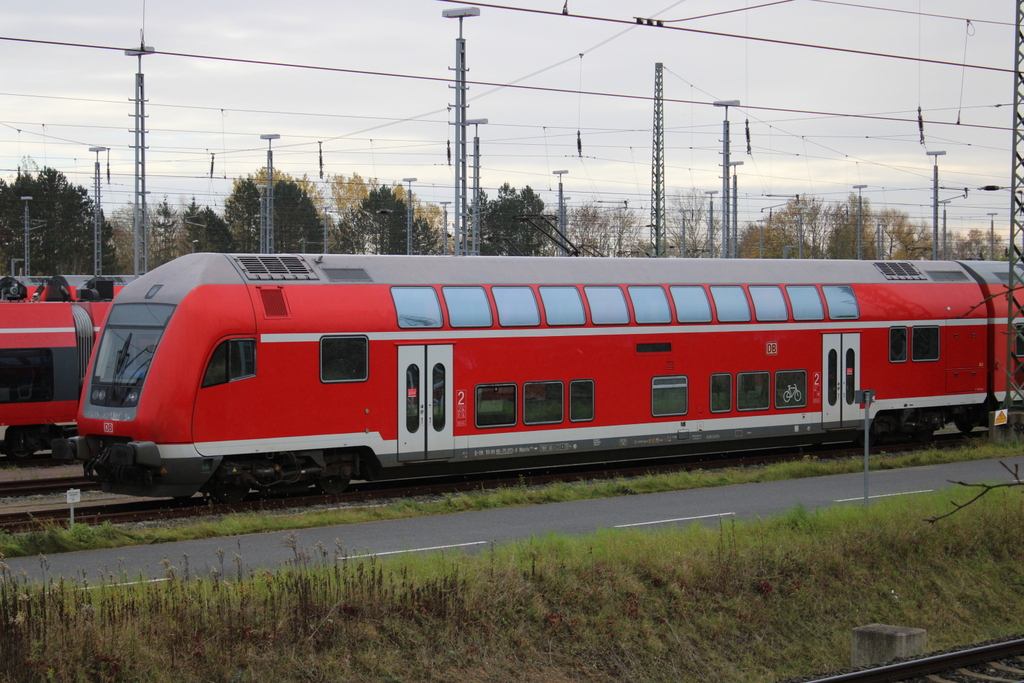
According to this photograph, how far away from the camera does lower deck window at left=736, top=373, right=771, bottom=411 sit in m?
20.8

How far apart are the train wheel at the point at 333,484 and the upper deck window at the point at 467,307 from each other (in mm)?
3002

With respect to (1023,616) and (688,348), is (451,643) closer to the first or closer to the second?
(1023,616)

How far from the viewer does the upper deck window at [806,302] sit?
21.5 m

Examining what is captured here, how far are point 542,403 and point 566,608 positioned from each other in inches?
321

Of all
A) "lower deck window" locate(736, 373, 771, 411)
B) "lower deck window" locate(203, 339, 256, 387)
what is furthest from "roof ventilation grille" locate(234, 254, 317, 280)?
"lower deck window" locate(736, 373, 771, 411)

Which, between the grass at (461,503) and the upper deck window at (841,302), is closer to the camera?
the grass at (461,503)

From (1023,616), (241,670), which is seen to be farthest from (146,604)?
(1023,616)

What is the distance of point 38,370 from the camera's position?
23844 mm

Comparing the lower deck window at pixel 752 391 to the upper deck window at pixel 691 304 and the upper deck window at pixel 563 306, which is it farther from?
the upper deck window at pixel 563 306

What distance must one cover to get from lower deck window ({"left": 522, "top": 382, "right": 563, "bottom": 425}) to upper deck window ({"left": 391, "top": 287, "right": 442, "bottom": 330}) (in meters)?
2.02

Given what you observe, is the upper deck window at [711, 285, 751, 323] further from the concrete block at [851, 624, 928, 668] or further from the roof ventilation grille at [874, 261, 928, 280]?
the concrete block at [851, 624, 928, 668]

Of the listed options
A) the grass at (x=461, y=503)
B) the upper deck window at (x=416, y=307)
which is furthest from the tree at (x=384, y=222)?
the upper deck window at (x=416, y=307)

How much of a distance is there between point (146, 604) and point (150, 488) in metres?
6.47

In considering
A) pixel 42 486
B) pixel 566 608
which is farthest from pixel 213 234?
pixel 566 608
